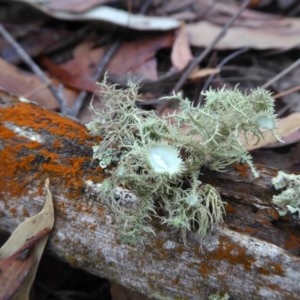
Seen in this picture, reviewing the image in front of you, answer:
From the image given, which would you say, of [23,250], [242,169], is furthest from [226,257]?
[23,250]

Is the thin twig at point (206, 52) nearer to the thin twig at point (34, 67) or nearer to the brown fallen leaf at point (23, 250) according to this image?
the thin twig at point (34, 67)

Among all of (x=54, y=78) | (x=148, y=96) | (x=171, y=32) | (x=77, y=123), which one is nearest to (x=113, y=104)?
(x=77, y=123)

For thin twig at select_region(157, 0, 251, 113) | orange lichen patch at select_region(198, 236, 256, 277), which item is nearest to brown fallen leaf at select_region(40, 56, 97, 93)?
thin twig at select_region(157, 0, 251, 113)

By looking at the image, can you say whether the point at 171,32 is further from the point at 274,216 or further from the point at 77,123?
the point at 274,216

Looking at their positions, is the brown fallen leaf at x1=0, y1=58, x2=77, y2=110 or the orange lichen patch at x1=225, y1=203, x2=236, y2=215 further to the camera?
the brown fallen leaf at x1=0, y1=58, x2=77, y2=110

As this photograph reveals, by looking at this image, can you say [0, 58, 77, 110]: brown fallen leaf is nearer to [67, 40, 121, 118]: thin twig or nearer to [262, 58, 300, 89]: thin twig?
[67, 40, 121, 118]: thin twig
